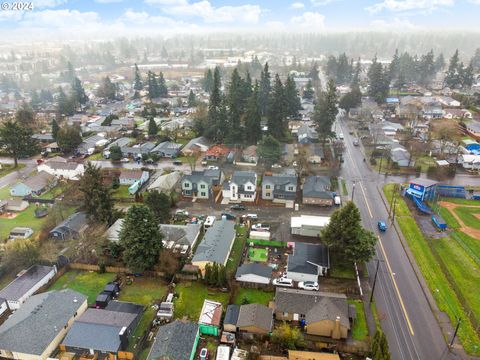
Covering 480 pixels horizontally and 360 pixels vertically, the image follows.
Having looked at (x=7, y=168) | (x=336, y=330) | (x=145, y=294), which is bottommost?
(x=7, y=168)

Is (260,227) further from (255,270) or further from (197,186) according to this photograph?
(197,186)

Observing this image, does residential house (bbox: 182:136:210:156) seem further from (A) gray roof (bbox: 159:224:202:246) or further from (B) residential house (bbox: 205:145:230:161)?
(A) gray roof (bbox: 159:224:202:246)

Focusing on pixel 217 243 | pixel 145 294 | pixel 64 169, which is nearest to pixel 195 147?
pixel 64 169

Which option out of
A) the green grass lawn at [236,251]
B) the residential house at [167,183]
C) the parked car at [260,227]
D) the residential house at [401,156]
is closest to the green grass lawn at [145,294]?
the green grass lawn at [236,251]

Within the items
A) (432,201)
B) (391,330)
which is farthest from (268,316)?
(432,201)

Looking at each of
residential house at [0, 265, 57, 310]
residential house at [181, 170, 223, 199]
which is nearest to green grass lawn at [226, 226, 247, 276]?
residential house at [181, 170, 223, 199]

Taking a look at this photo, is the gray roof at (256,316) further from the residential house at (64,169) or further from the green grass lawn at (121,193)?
the residential house at (64,169)
